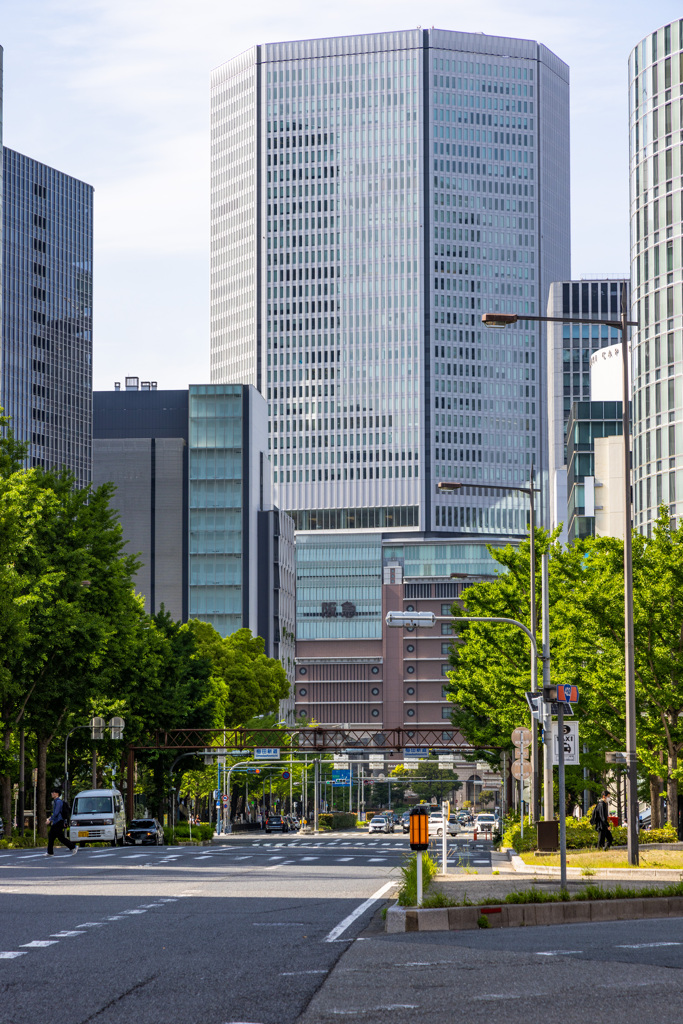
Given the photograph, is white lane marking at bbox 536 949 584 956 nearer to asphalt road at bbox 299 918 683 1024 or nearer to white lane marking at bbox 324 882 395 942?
asphalt road at bbox 299 918 683 1024

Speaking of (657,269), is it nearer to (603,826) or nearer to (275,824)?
(275,824)

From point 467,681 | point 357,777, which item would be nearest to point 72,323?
point 357,777

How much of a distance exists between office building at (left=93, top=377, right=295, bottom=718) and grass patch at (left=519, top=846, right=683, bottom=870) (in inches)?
5154

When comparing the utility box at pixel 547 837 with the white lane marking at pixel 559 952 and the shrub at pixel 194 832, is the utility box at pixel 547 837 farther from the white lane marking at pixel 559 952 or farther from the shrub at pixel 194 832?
the shrub at pixel 194 832

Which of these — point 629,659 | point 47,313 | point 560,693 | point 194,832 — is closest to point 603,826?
point 629,659

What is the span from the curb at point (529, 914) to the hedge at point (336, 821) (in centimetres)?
11958

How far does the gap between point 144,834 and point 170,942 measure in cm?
4415

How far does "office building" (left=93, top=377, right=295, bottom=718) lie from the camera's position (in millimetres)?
166375

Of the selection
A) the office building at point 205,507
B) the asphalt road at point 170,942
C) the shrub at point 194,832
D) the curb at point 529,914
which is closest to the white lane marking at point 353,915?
the asphalt road at point 170,942

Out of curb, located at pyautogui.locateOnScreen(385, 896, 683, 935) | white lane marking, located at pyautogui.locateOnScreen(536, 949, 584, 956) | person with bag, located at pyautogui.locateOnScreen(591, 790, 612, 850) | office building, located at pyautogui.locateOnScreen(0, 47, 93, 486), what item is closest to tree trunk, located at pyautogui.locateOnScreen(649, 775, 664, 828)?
person with bag, located at pyautogui.locateOnScreen(591, 790, 612, 850)

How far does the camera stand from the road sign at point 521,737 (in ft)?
137

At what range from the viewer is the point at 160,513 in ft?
585

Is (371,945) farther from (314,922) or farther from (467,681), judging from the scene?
(467,681)

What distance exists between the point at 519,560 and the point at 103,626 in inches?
655
